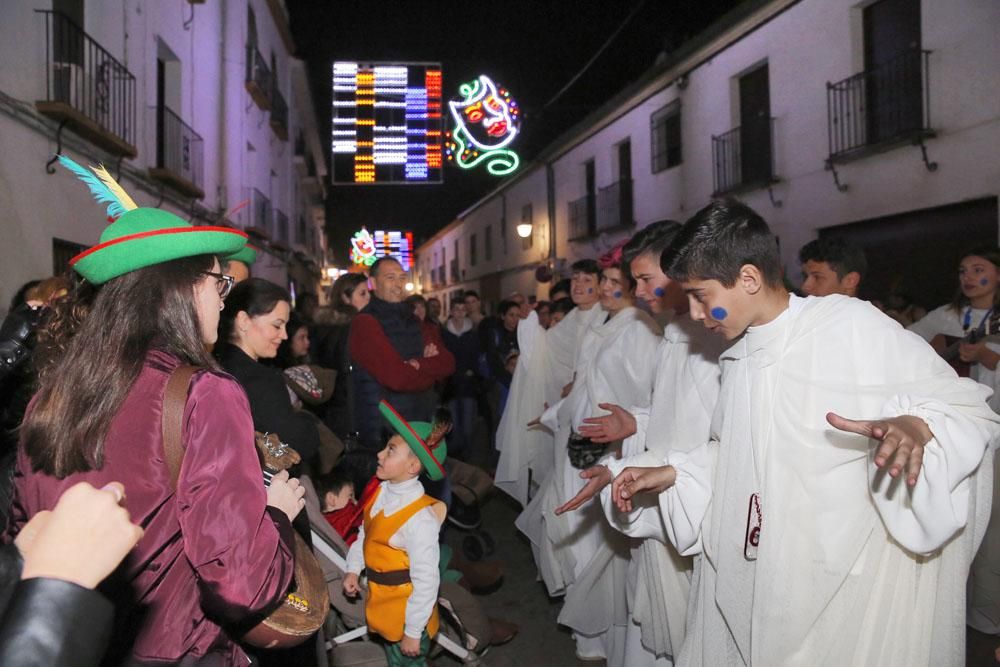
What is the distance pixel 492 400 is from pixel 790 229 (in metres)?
5.92

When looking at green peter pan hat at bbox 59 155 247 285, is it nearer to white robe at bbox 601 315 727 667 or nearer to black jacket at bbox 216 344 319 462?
black jacket at bbox 216 344 319 462

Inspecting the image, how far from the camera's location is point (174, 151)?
36.1 feet

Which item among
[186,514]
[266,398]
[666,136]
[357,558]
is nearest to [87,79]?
[266,398]

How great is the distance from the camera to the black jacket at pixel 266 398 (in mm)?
2975

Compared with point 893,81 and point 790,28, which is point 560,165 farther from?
point 893,81

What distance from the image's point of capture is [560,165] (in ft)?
73.0

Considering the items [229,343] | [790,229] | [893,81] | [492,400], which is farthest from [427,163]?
[229,343]

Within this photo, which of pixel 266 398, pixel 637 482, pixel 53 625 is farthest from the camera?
pixel 266 398

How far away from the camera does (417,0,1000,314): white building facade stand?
881cm

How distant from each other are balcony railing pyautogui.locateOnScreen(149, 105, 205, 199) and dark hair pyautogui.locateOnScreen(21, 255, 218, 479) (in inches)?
366

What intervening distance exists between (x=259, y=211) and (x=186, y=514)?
1748cm

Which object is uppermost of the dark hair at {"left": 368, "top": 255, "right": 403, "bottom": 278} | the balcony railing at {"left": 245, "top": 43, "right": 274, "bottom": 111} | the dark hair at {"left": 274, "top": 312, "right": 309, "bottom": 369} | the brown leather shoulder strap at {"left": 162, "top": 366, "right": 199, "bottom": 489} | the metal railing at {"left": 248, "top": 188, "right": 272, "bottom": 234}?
the balcony railing at {"left": 245, "top": 43, "right": 274, "bottom": 111}

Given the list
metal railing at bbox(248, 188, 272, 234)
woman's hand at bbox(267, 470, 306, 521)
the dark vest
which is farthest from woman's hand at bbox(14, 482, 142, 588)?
metal railing at bbox(248, 188, 272, 234)

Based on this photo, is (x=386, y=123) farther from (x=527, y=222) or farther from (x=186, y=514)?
(x=186, y=514)
